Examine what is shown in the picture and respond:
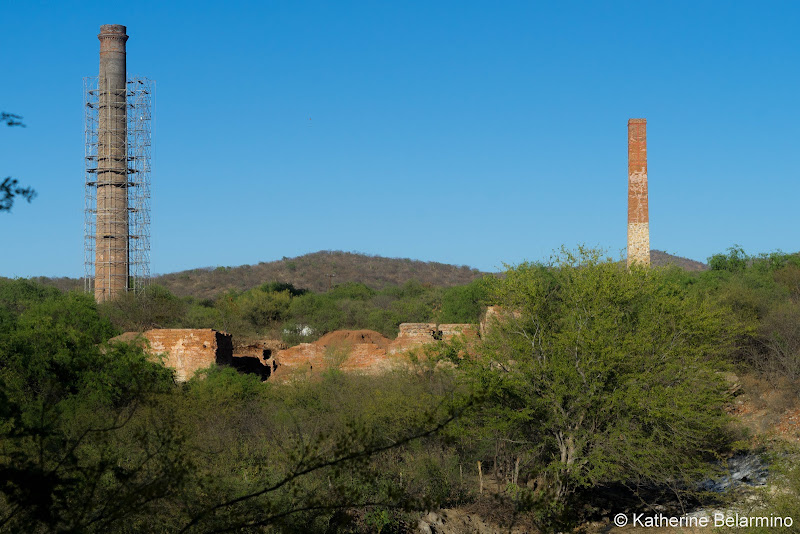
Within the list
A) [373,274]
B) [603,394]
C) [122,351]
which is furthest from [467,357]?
[373,274]

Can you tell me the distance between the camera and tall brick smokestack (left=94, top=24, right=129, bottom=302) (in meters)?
37.9

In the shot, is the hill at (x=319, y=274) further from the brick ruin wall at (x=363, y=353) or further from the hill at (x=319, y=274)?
the brick ruin wall at (x=363, y=353)

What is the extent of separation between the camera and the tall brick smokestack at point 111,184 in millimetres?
37875

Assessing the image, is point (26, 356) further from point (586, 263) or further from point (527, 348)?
point (586, 263)

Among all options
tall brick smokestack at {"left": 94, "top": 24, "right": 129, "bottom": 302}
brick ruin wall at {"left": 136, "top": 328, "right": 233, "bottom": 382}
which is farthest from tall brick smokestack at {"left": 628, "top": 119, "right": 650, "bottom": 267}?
tall brick smokestack at {"left": 94, "top": 24, "right": 129, "bottom": 302}

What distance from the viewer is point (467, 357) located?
15867mm

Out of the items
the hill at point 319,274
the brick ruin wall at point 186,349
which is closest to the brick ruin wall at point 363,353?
the brick ruin wall at point 186,349

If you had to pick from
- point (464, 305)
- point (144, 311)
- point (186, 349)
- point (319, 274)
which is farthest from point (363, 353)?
point (319, 274)

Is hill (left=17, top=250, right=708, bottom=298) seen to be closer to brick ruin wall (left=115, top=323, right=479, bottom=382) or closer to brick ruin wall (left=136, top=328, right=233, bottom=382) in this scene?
brick ruin wall (left=115, top=323, right=479, bottom=382)

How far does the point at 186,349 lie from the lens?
21109 mm

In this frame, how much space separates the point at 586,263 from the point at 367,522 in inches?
265

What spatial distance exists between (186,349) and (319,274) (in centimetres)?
5732

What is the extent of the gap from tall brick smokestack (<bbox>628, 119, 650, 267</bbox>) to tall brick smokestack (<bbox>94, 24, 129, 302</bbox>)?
854 inches
